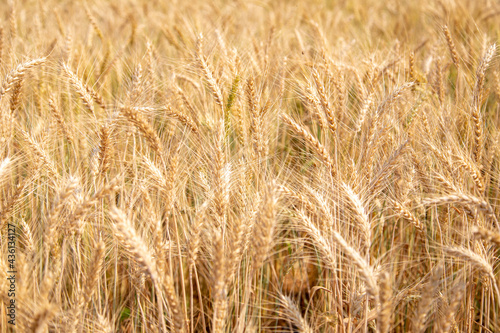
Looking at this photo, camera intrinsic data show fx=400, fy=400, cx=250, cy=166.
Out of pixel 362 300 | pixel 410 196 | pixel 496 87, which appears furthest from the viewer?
pixel 496 87

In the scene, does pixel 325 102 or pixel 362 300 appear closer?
pixel 362 300

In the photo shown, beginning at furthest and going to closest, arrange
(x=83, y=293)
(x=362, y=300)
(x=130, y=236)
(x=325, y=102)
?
(x=325, y=102) → (x=362, y=300) → (x=83, y=293) → (x=130, y=236)

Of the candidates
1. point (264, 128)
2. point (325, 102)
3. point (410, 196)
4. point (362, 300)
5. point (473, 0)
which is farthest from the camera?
point (473, 0)

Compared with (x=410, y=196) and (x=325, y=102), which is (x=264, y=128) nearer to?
(x=325, y=102)

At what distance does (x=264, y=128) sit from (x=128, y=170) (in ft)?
2.28

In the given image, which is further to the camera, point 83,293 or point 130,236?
point 83,293

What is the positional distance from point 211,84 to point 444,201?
1056 mm

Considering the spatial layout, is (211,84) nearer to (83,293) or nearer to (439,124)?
(83,293)

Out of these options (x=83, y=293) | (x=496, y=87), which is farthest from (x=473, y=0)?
(x=83, y=293)

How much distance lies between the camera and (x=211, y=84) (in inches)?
70.4

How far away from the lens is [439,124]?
195 cm

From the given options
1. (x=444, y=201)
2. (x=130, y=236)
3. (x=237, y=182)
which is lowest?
(x=130, y=236)

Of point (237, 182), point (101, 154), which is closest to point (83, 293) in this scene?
point (101, 154)

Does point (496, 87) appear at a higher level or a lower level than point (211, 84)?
higher
